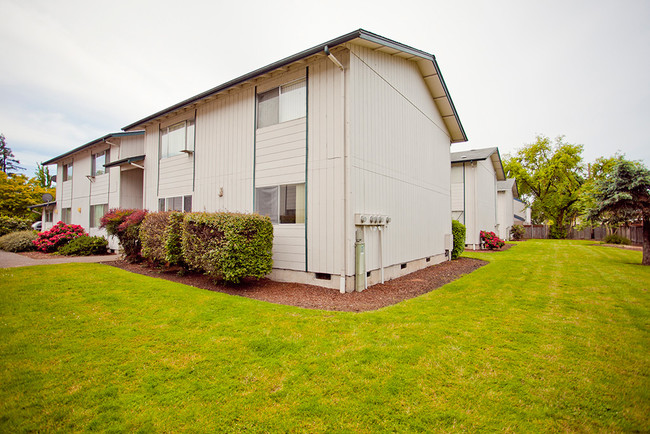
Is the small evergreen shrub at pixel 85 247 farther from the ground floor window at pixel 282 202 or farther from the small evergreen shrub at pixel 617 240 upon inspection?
the small evergreen shrub at pixel 617 240

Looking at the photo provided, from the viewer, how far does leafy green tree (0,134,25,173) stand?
45.9 metres

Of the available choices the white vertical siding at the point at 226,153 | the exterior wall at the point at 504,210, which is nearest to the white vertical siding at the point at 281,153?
the white vertical siding at the point at 226,153

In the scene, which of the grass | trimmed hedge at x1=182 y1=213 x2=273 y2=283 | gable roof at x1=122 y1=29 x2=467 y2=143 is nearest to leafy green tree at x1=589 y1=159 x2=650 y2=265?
gable roof at x1=122 y1=29 x2=467 y2=143

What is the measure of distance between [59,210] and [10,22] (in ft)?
51.2

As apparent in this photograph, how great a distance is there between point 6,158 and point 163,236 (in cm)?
6059

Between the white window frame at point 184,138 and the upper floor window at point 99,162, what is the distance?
6.02 meters

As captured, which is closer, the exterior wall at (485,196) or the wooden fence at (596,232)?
the exterior wall at (485,196)

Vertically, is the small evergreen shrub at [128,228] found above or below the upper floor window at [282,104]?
below

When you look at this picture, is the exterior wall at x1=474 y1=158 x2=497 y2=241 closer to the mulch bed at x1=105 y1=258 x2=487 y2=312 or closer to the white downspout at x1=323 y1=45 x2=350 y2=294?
the mulch bed at x1=105 y1=258 x2=487 y2=312

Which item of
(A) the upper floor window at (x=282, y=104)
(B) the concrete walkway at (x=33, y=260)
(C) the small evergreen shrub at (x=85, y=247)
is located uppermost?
(A) the upper floor window at (x=282, y=104)

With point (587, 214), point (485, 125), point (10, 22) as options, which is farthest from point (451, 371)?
point (485, 125)

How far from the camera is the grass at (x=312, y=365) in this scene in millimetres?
2512

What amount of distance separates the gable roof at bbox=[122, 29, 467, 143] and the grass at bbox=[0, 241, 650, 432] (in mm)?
5951

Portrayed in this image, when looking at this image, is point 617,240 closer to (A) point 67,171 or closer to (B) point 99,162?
(B) point 99,162
